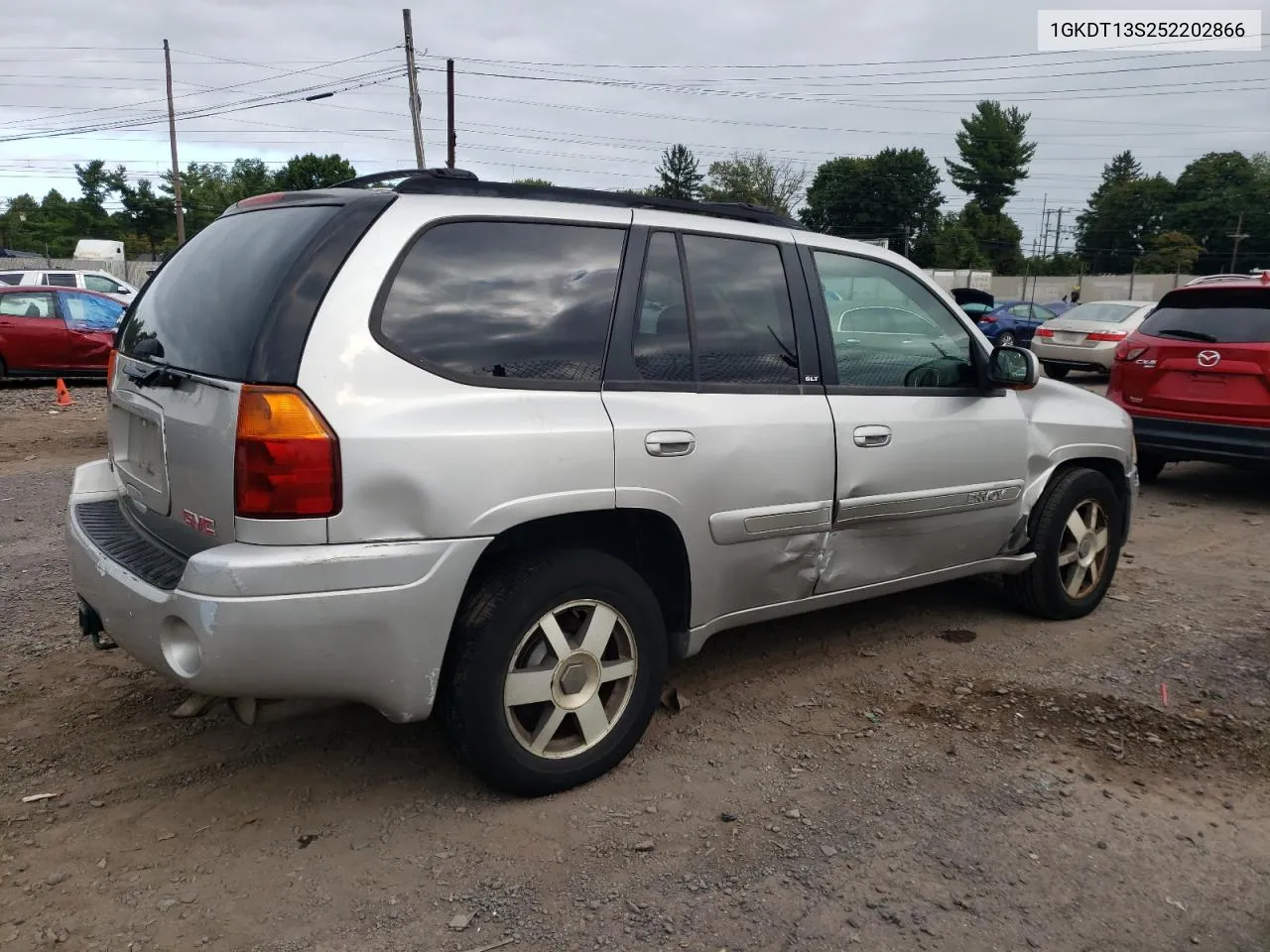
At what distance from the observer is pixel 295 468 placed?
2488mm

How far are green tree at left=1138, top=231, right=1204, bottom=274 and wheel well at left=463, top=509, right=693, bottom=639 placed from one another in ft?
274

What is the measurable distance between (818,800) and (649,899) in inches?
29.1

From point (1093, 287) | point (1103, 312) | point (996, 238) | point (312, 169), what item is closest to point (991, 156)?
point (996, 238)

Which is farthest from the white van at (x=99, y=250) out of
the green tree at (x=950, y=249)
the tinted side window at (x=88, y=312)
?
the green tree at (x=950, y=249)

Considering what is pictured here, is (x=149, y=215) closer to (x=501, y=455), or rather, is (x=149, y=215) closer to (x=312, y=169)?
(x=312, y=169)

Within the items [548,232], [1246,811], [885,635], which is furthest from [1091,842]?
[548,232]

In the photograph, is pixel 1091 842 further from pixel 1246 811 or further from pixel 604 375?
pixel 604 375

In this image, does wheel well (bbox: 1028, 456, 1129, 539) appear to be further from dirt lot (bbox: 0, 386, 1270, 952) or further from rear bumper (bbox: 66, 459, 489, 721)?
rear bumper (bbox: 66, 459, 489, 721)

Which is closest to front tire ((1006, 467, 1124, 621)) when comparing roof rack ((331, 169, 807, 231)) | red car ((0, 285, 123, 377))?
roof rack ((331, 169, 807, 231))

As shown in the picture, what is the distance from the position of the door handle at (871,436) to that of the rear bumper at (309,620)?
159 centimetres

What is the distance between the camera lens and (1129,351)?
805 cm

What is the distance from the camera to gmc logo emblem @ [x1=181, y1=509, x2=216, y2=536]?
2.62m

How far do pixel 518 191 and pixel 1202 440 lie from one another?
21.3 ft

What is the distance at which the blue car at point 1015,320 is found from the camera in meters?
24.3
